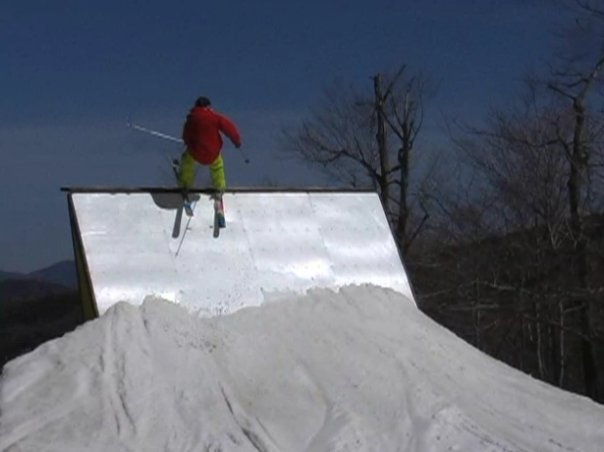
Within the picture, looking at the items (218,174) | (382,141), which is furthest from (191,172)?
(382,141)

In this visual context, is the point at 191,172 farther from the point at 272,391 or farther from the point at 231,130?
the point at 272,391

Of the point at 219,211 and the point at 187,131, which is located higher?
the point at 187,131

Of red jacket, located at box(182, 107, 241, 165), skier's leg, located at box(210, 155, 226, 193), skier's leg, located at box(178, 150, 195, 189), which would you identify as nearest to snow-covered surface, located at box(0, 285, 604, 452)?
skier's leg, located at box(210, 155, 226, 193)

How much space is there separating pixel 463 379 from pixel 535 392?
0.71 metres

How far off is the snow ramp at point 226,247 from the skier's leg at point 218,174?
0.21m

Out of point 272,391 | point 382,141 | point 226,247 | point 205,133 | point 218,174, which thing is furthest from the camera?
point 382,141

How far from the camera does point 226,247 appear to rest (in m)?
9.45

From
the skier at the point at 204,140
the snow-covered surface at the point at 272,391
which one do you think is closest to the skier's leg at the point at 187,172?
the skier at the point at 204,140

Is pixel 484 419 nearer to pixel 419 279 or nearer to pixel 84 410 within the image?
pixel 84 410

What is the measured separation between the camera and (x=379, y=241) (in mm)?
10445

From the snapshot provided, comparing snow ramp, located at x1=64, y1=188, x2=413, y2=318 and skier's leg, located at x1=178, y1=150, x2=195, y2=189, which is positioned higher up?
skier's leg, located at x1=178, y1=150, x2=195, y2=189

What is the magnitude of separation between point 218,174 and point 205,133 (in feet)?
1.51

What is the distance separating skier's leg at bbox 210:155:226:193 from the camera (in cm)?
971

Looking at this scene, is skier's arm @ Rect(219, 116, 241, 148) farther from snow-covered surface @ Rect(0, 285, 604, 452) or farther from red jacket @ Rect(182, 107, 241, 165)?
snow-covered surface @ Rect(0, 285, 604, 452)
